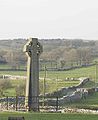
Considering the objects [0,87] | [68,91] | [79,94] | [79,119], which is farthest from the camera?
[0,87]

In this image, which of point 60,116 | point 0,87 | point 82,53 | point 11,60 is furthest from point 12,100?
point 82,53

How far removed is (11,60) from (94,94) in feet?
329

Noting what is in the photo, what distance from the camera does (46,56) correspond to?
179m

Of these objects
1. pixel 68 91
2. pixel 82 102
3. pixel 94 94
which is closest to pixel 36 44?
pixel 82 102

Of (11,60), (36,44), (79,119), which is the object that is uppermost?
(11,60)

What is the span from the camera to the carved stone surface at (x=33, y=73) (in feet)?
108

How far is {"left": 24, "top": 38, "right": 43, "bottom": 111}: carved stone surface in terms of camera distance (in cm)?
3284

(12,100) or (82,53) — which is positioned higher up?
(82,53)

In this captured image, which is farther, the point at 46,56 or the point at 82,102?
the point at 46,56

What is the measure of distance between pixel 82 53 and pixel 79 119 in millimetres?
148289

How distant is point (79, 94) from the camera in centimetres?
5319

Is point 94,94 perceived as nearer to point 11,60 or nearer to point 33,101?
point 33,101

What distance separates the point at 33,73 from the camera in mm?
33094

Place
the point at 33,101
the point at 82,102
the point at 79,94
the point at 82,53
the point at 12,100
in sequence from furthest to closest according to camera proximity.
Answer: the point at 82,53
the point at 79,94
the point at 82,102
the point at 12,100
the point at 33,101
